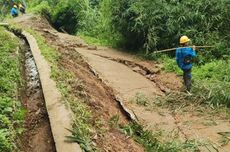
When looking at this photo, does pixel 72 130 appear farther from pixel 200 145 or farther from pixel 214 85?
pixel 214 85

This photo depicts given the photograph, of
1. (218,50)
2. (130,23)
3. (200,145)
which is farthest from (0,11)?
(200,145)

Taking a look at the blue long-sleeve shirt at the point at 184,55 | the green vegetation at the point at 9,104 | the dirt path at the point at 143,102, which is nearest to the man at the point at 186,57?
the blue long-sleeve shirt at the point at 184,55

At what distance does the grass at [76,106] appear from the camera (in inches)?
226

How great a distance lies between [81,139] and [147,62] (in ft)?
28.4

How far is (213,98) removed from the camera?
30.8 feet

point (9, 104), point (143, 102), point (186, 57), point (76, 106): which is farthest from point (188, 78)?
point (9, 104)

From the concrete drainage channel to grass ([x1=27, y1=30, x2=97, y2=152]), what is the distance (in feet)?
0.33

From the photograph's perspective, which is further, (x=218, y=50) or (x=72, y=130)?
(x=218, y=50)

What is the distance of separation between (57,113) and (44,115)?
15.1 inches

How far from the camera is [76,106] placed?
22.9ft

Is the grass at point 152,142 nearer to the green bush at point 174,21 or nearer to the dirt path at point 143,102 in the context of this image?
the dirt path at point 143,102

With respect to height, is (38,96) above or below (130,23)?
below

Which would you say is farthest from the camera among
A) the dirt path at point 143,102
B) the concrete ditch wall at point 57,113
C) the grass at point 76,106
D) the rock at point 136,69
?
the rock at point 136,69

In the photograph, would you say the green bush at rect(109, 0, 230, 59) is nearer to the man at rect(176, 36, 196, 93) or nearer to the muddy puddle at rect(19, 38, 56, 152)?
the man at rect(176, 36, 196, 93)
